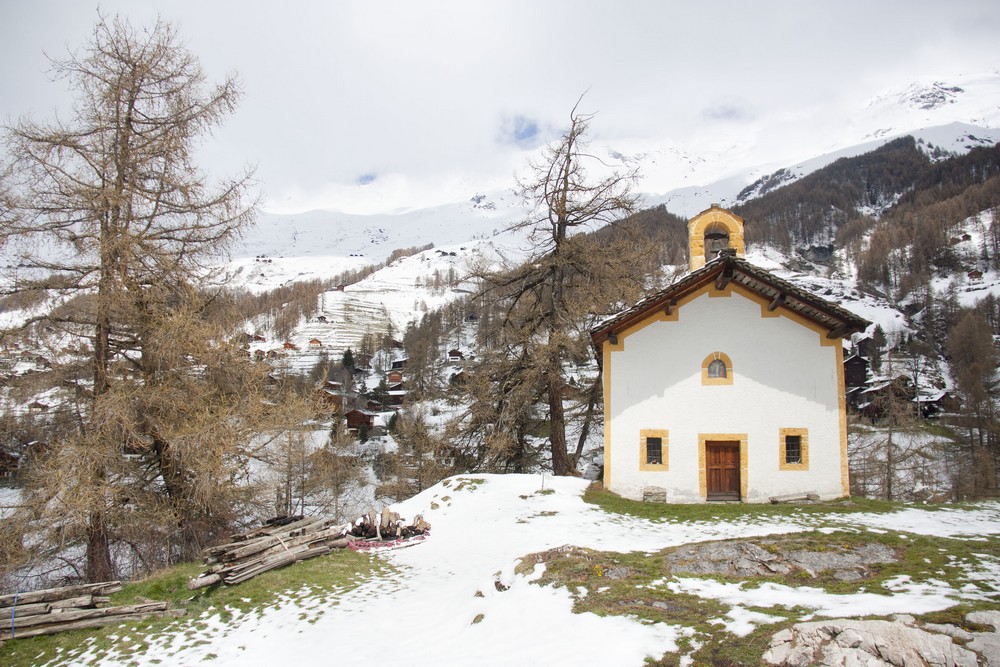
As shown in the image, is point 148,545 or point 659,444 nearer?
point 148,545

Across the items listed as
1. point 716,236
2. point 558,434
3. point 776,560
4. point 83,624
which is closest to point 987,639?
point 776,560

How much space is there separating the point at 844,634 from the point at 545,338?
A: 14.0m

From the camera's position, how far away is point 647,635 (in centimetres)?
598

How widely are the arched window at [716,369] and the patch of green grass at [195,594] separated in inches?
368

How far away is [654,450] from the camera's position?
14.9 metres

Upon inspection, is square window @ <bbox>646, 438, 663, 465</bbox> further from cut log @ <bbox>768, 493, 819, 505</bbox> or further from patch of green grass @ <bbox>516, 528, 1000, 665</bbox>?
patch of green grass @ <bbox>516, 528, 1000, 665</bbox>

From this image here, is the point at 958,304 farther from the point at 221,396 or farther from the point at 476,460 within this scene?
the point at 221,396

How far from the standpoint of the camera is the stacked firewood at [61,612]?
7.74 metres

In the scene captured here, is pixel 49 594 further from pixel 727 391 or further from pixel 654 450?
pixel 727 391

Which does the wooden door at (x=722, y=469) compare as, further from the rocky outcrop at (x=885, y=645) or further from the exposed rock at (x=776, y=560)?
the rocky outcrop at (x=885, y=645)

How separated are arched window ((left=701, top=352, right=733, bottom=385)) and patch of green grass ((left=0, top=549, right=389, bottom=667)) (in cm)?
936

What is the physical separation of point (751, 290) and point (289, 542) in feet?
41.5

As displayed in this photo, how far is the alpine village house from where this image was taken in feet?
46.7

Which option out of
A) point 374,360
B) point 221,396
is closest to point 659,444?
point 221,396
